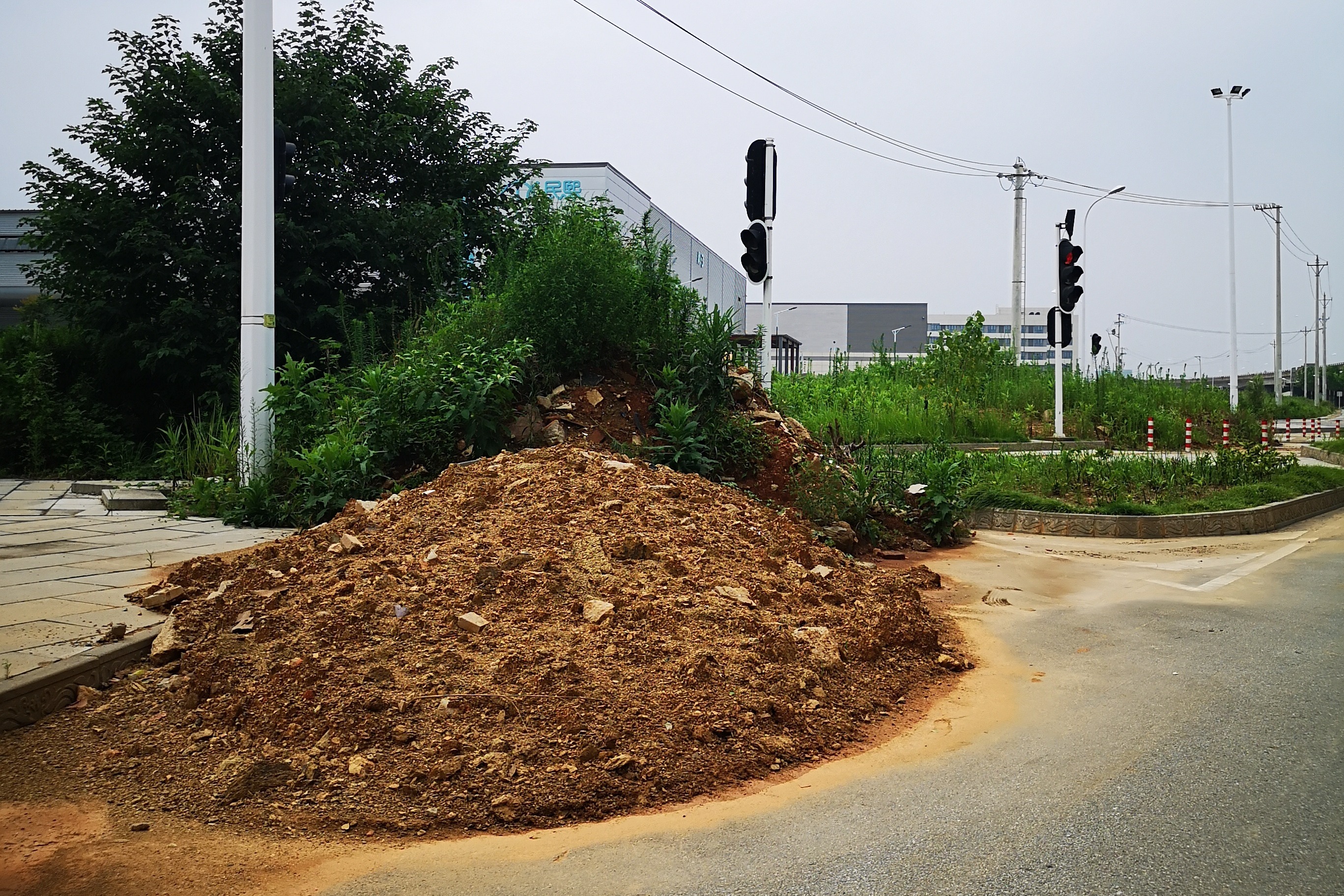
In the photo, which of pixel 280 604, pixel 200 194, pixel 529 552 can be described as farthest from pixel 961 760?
pixel 200 194

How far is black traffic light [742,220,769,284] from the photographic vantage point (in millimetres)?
12008

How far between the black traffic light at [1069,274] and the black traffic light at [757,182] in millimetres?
10610

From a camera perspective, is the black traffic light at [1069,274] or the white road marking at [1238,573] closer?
the white road marking at [1238,573]

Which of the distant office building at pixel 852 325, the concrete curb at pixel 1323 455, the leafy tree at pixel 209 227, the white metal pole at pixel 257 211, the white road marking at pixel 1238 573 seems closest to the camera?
the white road marking at pixel 1238 573

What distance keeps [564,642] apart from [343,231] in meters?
13.1

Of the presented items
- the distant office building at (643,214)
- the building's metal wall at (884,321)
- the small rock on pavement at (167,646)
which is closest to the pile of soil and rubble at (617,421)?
the small rock on pavement at (167,646)

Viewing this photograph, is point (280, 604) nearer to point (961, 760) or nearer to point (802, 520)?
point (961, 760)

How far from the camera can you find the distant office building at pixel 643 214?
38812 mm

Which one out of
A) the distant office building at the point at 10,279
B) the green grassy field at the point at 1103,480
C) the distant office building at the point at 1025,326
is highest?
the distant office building at the point at 1025,326

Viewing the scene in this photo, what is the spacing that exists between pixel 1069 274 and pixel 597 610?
18220 millimetres

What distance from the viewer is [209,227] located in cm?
1540

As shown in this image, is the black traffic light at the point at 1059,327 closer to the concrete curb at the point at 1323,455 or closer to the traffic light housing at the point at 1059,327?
the traffic light housing at the point at 1059,327

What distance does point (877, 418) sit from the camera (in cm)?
1961

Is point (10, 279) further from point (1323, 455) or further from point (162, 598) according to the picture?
point (1323, 455)
